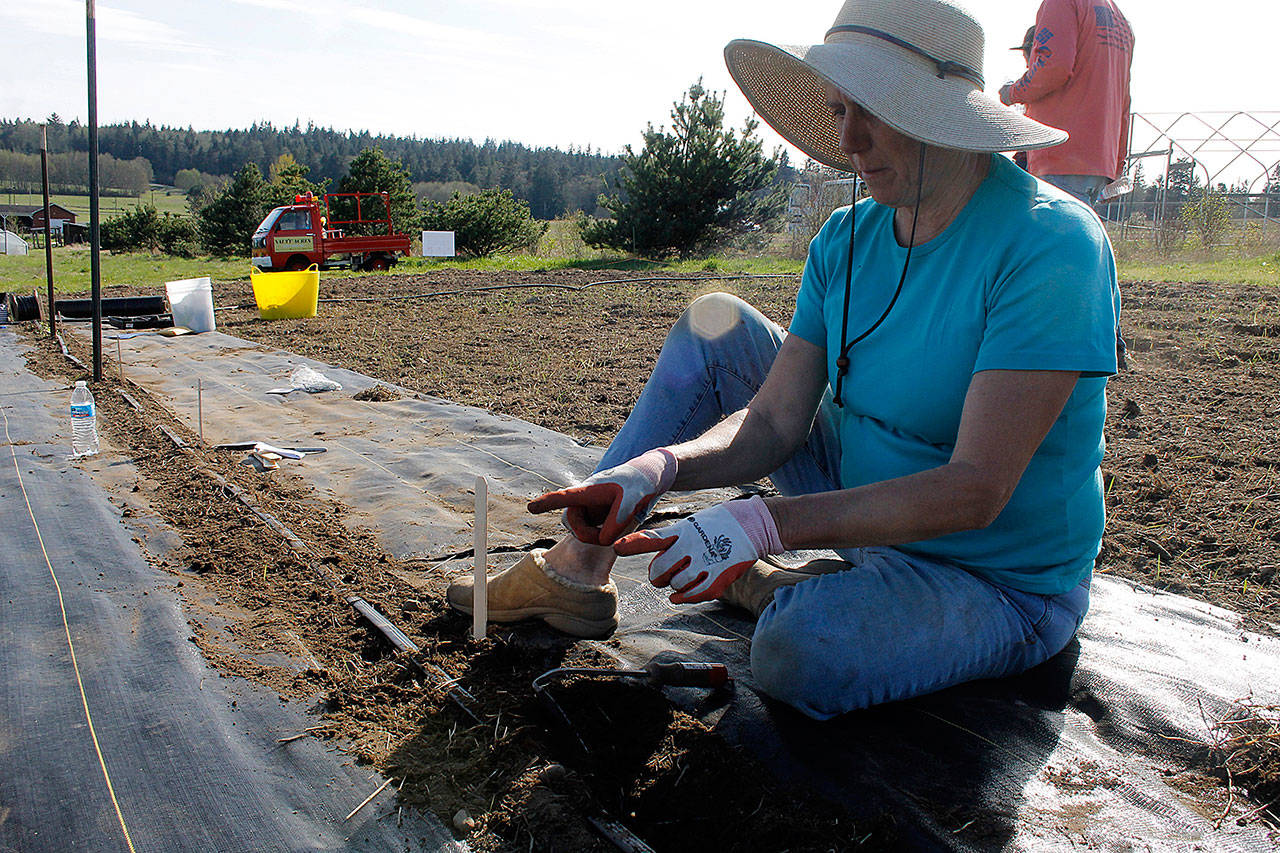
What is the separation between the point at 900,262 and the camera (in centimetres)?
158

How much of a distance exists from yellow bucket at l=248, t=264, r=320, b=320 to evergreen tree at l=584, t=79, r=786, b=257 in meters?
9.46

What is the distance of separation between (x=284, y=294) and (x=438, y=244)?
1362 cm

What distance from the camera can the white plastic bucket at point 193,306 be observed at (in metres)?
6.83

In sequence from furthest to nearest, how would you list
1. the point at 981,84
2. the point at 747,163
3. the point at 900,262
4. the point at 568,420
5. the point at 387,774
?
the point at 747,163 → the point at 568,420 → the point at 900,262 → the point at 981,84 → the point at 387,774

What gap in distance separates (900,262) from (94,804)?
1.56 m

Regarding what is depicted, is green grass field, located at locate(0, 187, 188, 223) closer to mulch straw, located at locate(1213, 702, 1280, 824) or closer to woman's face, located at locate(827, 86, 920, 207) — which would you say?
woman's face, located at locate(827, 86, 920, 207)

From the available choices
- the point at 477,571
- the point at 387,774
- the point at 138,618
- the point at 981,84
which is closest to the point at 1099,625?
the point at 981,84

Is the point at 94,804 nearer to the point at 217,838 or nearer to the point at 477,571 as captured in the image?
the point at 217,838

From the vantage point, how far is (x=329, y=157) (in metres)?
79.1

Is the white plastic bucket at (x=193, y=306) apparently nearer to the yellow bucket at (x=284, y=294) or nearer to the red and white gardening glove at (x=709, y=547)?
the yellow bucket at (x=284, y=294)

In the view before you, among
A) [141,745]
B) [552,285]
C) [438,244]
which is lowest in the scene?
[141,745]

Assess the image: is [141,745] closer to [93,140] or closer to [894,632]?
[894,632]

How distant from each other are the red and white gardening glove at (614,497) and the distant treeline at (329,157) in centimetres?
6561

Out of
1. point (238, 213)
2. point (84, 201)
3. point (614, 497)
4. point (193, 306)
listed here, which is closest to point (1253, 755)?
point (614, 497)
